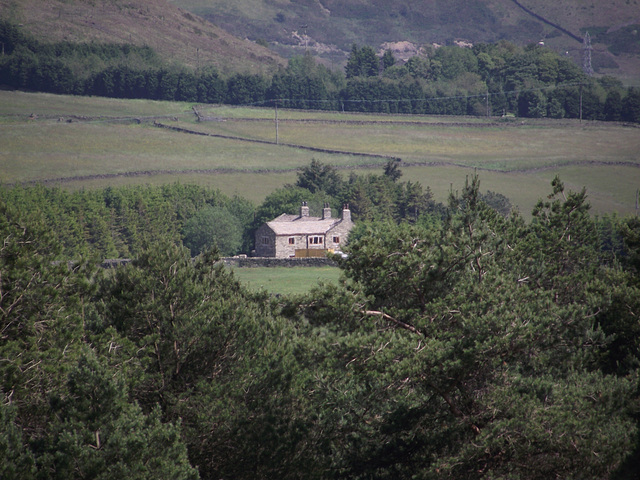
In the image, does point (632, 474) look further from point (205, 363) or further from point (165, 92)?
point (165, 92)

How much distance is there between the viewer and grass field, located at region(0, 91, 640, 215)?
132375 millimetres

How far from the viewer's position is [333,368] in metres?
22.0

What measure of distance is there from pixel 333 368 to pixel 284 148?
13072cm

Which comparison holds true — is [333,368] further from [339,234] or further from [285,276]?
[339,234]

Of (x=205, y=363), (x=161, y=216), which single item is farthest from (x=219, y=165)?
(x=205, y=363)

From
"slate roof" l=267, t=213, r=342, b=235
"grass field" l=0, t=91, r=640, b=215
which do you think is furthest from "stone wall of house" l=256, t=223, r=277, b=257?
"grass field" l=0, t=91, r=640, b=215

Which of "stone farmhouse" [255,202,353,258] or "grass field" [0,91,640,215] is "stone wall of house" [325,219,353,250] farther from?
"grass field" [0,91,640,215]

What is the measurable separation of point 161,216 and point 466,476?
316 ft

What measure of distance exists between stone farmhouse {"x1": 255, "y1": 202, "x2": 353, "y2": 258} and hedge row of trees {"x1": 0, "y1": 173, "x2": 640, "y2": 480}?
6742 centimetres

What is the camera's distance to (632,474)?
20141 millimetres

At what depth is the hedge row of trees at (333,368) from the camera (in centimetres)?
2038

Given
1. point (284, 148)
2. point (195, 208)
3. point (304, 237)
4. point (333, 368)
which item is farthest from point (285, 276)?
point (284, 148)

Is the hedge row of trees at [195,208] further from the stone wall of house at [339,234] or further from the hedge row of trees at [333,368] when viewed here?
the hedge row of trees at [333,368]

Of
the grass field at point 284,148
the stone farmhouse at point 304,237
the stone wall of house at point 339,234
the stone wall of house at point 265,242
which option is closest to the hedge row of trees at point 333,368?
the stone farmhouse at point 304,237
